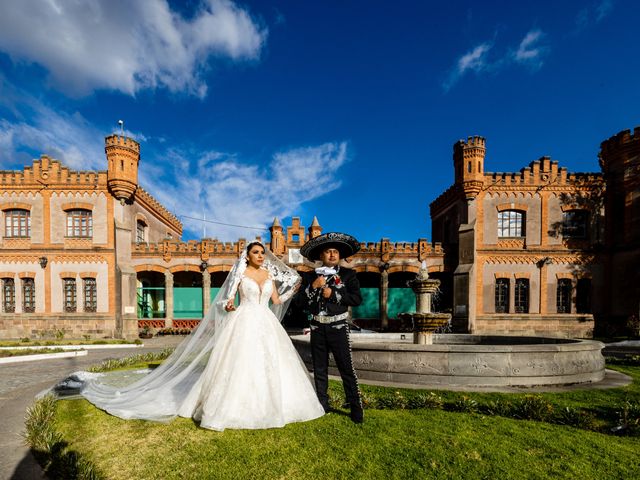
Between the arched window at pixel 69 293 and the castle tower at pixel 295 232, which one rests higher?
the castle tower at pixel 295 232

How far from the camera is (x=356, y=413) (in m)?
4.32

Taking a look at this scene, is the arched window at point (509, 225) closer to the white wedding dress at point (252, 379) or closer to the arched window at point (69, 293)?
the white wedding dress at point (252, 379)

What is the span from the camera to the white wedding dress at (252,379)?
4035mm

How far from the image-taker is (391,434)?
400cm

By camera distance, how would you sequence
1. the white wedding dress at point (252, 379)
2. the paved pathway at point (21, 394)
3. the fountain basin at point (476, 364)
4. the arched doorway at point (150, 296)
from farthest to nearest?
the arched doorway at point (150, 296) < the fountain basin at point (476, 364) < the white wedding dress at point (252, 379) < the paved pathway at point (21, 394)

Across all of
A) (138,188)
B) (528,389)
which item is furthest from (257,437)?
(138,188)

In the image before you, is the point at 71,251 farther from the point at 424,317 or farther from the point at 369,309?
the point at 424,317

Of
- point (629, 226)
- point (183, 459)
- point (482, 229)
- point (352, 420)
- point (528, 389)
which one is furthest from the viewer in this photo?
point (482, 229)

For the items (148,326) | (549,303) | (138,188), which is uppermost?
(138,188)

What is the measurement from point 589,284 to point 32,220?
1282 inches

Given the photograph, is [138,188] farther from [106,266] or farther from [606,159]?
[606,159]

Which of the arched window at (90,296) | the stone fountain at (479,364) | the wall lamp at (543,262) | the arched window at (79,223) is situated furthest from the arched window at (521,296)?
the arched window at (79,223)

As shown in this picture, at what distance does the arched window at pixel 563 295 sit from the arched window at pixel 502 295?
9.58 ft

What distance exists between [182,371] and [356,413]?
2.77 meters
